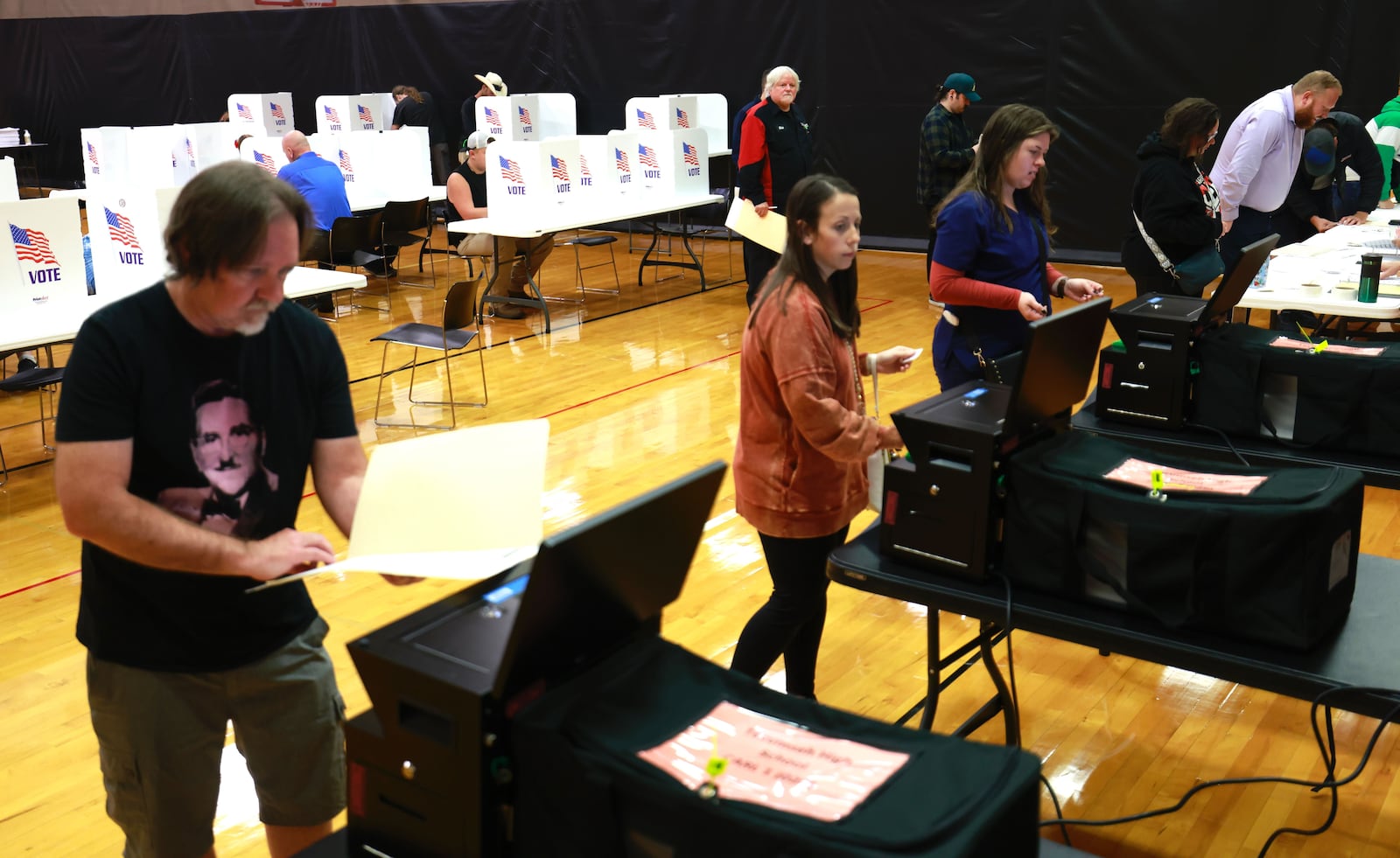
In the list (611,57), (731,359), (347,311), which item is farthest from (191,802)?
(611,57)

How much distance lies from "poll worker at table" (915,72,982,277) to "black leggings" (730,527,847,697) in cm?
528

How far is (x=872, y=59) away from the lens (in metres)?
10.7

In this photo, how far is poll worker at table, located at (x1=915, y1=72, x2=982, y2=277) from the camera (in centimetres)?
761

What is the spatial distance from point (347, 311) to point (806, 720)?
25.9ft

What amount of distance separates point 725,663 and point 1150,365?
141 centimetres

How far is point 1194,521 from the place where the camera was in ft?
6.30

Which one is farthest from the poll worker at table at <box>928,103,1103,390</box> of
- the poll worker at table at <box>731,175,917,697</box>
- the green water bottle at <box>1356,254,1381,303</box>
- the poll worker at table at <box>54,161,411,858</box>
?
the poll worker at table at <box>54,161,411,858</box>

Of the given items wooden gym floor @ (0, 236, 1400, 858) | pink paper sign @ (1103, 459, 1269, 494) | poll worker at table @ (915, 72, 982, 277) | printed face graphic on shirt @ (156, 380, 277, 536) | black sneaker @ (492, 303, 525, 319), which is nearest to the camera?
printed face graphic on shirt @ (156, 380, 277, 536)

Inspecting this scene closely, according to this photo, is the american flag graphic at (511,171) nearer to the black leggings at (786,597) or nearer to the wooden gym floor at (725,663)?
the wooden gym floor at (725,663)

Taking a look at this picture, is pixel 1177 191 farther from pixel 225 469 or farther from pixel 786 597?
pixel 225 469

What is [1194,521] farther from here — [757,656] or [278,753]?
[278,753]

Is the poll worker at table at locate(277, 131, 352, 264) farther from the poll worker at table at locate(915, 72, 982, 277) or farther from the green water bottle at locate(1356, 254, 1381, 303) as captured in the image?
the green water bottle at locate(1356, 254, 1381, 303)

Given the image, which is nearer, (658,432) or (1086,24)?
(658,432)

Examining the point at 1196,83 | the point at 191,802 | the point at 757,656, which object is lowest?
the point at 757,656
